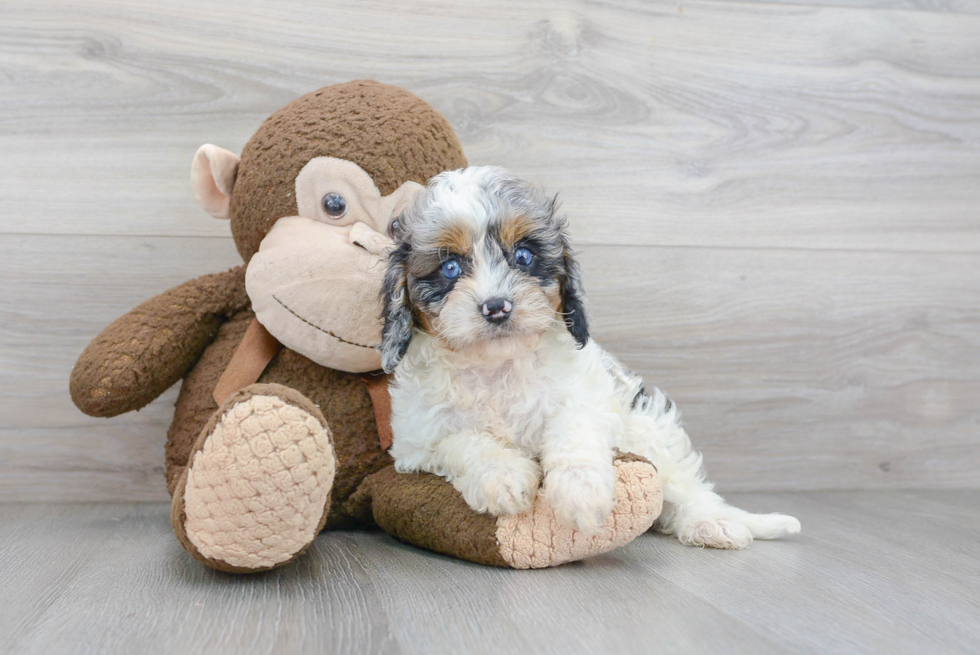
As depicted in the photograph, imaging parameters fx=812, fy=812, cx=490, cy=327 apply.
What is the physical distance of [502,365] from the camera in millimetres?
1592

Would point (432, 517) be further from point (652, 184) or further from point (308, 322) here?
point (652, 184)

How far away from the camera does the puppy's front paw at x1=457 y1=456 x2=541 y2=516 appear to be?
139 cm

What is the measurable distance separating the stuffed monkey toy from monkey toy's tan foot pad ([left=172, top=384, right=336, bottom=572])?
0.18 ft

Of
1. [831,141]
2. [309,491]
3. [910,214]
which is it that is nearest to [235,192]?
[309,491]

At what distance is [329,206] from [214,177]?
1.01 ft

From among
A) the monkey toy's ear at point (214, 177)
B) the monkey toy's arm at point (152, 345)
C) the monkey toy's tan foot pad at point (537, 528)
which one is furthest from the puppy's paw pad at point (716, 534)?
the monkey toy's ear at point (214, 177)

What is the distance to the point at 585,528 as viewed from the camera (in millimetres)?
1310

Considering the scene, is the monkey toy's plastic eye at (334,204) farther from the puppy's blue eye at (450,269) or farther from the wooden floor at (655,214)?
the wooden floor at (655,214)

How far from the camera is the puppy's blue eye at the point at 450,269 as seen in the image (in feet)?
4.84

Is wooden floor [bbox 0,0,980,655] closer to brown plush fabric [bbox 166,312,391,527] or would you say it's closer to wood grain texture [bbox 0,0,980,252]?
wood grain texture [bbox 0,0,980,252]

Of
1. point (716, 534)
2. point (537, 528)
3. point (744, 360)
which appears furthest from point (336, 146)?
point (744, 360)

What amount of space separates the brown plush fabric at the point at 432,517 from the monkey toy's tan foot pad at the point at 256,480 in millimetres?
265

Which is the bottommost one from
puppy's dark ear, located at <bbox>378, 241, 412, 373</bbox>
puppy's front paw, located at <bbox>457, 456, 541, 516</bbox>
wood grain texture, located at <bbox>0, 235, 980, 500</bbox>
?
wood grain texture, located at <bbox>0, 235, 980, 500</bbox>

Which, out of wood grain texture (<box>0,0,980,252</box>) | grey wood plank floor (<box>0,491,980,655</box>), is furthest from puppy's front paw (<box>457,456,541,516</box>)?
wood grain texture (<box>0,0,980,252</box>)
